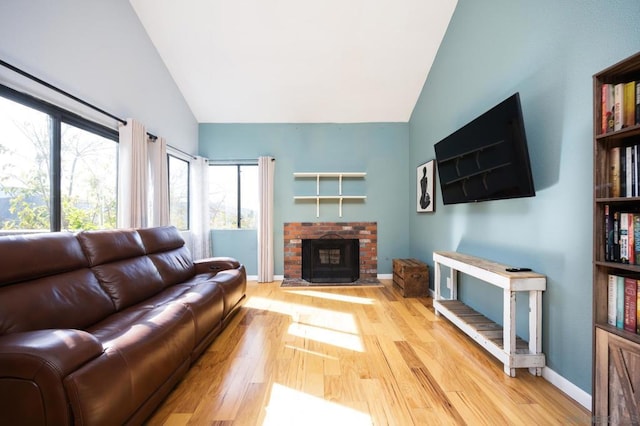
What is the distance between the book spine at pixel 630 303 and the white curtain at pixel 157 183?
4.07 meters

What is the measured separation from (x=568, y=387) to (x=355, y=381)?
1.31 m

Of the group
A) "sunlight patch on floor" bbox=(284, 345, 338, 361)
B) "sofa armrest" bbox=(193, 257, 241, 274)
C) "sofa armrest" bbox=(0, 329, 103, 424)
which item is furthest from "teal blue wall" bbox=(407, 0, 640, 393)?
"sofa armrest" bbox=(193, 257, 241, 274)

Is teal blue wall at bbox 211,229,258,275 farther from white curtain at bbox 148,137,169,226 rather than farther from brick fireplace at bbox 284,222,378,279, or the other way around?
white curtain at bbox 148,137,169,226

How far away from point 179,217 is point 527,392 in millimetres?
4562

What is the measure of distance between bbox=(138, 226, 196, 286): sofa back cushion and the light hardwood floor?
2.56 ft

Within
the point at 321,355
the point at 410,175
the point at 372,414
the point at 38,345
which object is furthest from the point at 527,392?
the point at 410,175

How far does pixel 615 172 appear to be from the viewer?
1.20m

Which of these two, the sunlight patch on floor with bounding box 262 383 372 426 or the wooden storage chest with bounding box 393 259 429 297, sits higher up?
the wooden storage chest with bounding box 393 259 429 297

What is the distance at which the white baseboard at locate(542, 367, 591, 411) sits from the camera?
149cm

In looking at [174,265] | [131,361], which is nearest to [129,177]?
[174,265]

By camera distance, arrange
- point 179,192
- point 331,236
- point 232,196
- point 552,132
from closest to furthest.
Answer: point 552,132, point 179,192, point 331,236, point 232,196

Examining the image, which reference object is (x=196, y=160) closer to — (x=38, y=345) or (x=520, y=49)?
(x=38, y=345)

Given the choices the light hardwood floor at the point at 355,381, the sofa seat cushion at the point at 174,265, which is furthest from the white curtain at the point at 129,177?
the light hardwood floor at the point at 355,381

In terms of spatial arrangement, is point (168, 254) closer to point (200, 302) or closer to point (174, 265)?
point (174, 265)
